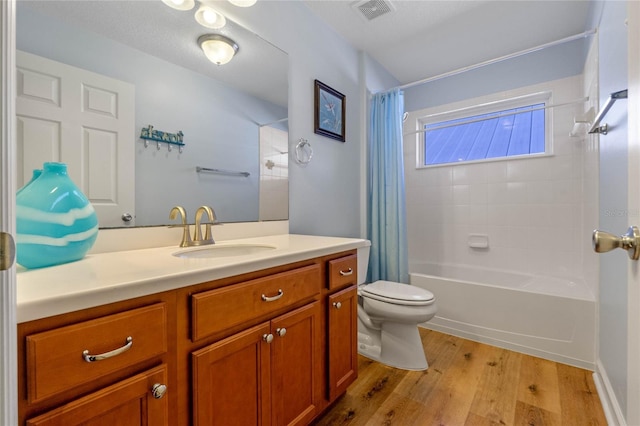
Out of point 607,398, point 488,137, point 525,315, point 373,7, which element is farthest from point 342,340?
point 488,137

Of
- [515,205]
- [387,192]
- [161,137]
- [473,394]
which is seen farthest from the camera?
[515,205]

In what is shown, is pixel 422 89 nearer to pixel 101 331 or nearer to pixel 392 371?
pixel 392 371

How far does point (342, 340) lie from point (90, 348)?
1.01m

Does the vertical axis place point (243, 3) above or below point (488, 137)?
above

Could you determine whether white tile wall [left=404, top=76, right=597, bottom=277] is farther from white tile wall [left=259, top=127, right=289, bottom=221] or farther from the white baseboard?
white tile wall [left=259, top=127, right=289, bottom=221]

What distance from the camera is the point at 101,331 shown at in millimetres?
606

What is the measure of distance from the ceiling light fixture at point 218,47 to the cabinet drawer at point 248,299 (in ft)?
3.80

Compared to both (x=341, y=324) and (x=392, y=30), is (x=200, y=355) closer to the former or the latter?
(x=341, y=324)

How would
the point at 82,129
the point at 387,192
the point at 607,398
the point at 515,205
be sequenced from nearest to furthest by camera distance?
the point at 82,129 < the point at 607,398 < the point at 387,192 < the point at 515,205

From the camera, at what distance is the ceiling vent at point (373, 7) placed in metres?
1.88

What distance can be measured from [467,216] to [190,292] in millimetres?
2724

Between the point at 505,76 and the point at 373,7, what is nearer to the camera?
the point at 373,7

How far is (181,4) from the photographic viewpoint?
1.33 metres

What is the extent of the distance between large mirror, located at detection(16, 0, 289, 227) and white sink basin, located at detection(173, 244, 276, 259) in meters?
0.19
